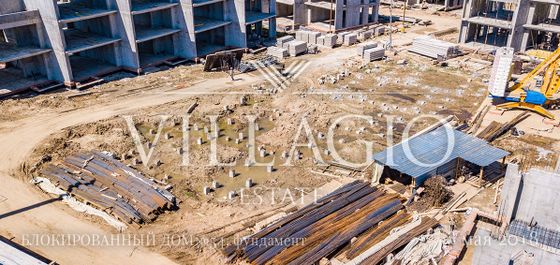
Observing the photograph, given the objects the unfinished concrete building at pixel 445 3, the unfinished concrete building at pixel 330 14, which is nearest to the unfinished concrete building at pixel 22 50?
the unfinished concrete building at pixel 330 14

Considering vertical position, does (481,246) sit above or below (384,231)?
above

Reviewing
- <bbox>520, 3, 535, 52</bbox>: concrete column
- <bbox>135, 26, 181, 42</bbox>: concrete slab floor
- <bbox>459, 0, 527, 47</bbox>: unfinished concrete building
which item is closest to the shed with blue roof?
<bbox>459, 0, 527, 47</bbox>: unfinished concrete building

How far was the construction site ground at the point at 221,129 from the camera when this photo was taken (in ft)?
67.1

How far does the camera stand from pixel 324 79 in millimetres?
38375

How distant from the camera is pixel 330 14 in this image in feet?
174

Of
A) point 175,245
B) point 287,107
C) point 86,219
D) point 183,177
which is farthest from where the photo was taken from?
point 287,107

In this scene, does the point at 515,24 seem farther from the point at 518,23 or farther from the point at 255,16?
the point at 255,16

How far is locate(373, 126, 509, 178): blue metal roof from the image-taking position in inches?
895

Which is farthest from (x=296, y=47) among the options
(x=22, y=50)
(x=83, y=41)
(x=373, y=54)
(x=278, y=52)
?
(x=22, y=50)

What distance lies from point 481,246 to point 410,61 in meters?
30.1

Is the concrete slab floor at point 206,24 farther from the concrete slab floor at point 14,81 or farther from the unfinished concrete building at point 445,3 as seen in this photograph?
the unfinished concrete building at point 445,3

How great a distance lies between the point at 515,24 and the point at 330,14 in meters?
19.5

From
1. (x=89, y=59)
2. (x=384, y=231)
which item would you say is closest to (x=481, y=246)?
(x=384, y=231)

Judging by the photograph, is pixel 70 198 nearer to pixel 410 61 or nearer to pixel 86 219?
pixel 86 219
